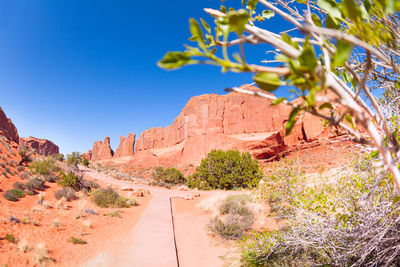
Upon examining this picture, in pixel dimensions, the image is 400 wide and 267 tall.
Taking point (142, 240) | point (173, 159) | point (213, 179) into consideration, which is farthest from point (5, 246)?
point (173, 159)

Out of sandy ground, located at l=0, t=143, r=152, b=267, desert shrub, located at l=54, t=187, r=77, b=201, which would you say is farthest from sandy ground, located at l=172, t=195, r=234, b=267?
desert shrub, located at l=54, t=187, r=77, b=201

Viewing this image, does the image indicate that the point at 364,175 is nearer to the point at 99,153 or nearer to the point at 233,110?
the point at 233,110

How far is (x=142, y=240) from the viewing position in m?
6.24

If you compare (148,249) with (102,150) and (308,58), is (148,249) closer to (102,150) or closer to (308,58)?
(308,58)

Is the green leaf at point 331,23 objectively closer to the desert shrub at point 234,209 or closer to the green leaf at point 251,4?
the green leaf at point 251,4

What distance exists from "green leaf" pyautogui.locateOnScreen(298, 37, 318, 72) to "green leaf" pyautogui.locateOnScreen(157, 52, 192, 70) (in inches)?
15.1

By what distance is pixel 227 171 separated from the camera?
Result: 18656 millimetres

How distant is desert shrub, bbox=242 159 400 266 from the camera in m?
2.60

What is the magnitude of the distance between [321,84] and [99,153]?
88934 mm

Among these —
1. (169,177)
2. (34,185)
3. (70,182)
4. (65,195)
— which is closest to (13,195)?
(65,195)

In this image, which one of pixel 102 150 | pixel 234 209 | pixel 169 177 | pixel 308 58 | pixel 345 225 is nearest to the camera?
pixel 308 58

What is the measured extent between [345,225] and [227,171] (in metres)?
15.9

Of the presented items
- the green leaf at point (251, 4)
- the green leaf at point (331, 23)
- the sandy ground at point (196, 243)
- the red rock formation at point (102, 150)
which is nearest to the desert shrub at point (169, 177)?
the sandy ground at point (196, 243)

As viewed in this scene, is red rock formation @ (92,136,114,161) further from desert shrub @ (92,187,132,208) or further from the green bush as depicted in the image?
desert shrub @ (92,187,132,208)
